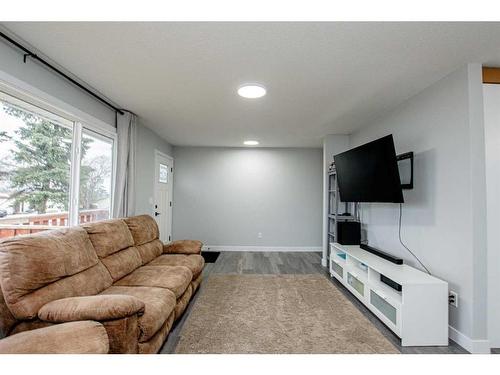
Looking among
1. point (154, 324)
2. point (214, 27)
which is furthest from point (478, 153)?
point (154, 324)

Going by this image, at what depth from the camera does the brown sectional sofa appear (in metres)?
1.38

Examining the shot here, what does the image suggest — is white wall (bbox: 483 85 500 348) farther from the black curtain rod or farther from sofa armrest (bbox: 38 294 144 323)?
the black curtain rod

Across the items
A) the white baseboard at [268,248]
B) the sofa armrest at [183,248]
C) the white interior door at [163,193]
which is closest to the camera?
the sofa armrest at [183,248]

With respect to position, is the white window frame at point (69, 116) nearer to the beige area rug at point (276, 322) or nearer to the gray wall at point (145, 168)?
the gray wall at point (145, 168)

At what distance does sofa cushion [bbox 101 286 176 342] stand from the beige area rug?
0.39 metres

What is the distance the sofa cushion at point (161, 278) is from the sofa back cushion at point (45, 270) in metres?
0.29

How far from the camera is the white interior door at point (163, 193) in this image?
4707 millimetres

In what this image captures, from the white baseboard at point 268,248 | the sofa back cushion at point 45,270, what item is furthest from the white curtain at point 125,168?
the white baseboard at point 268,248

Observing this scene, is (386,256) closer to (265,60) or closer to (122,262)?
(265,60)

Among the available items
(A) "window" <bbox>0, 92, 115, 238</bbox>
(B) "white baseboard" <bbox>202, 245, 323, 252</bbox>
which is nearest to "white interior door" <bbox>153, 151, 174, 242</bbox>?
(B) "white baseboard" <bbox>202, 245, 323, 252</bbox>

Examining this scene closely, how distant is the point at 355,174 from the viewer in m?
3.13

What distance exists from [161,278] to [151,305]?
0.56 metres

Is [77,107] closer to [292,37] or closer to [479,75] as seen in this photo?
[292,37]

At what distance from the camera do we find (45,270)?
1.53 meters
